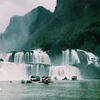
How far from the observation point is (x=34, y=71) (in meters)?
166

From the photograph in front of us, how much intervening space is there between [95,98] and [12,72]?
101m

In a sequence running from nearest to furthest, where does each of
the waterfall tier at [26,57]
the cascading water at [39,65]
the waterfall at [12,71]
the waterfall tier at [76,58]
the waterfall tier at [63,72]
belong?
the waterfall at [12,71] → the cascading water at [39,65] → the waterfall tier at [63,72] → the waterfall tier at [26,57] → the waterfall tier at [76,58]

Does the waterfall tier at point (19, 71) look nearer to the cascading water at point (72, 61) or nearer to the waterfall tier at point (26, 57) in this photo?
the cascading water at point (72, 61)

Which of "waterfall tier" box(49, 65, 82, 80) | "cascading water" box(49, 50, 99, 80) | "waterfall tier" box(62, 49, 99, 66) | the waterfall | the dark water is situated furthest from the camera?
"waterfall tier" box(62, 49, 99, 66)

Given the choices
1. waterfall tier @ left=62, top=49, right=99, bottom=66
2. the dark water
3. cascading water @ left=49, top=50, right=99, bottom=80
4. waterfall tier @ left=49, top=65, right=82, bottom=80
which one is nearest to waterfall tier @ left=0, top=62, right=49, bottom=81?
waterfall tier @ left=49, top=65, right=82, bottom=80

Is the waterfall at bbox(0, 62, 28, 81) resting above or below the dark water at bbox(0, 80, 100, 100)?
above

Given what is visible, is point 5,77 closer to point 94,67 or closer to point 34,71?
point 34,71

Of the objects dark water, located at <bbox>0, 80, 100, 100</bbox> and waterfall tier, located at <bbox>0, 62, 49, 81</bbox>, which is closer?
dark water, located at <bbox>0, 80, 100, 100</bbox>

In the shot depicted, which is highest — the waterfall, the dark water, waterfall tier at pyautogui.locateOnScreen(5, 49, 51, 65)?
waterfall tier at pyautogui.locateOnScreen(5, 49, 51, 65)

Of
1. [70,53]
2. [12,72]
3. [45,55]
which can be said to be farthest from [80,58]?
[12,72]

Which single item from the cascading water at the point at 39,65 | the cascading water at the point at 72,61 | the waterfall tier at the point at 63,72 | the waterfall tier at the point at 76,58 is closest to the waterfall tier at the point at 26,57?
the cascading water at the point at 39,65

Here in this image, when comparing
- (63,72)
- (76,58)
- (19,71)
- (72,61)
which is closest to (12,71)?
(19,71)

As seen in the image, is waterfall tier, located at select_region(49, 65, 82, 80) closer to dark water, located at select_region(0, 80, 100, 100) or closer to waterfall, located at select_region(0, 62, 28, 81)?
waterfall, located at select_region(0, 62, 28, 81)

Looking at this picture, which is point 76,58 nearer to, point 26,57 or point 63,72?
point 63,72
